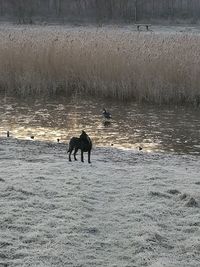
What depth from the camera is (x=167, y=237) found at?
12.4ft

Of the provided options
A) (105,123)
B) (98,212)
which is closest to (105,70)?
(105,123)

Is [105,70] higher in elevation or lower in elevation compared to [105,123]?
higher

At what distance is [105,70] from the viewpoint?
1166 cm

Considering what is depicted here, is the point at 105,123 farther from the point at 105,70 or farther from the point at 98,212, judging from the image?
the point at 98,212

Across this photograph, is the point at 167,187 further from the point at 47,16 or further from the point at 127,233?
the point at 47,16

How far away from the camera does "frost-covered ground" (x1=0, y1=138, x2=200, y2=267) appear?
3.45m

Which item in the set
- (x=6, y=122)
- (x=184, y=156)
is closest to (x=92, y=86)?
(x=6, y=122)

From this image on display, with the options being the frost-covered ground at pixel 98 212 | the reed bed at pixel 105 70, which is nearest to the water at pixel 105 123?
the reed bed at pixel 105 70

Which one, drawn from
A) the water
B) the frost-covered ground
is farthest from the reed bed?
the frost-covered ground

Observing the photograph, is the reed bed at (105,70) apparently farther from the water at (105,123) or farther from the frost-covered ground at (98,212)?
the frost-covered ground at (98,212)

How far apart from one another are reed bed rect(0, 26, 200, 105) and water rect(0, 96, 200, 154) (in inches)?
18.3

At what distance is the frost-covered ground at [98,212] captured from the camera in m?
3.45

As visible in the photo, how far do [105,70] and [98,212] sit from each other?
25.4ft

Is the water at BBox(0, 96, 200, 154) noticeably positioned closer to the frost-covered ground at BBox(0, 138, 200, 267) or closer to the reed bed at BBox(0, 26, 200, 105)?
the reed bed at BBox(0, 26, 200, 105)
